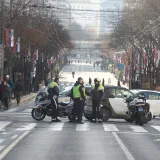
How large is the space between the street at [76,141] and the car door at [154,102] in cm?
560

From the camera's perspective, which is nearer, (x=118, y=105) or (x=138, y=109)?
(x=138, y=109)

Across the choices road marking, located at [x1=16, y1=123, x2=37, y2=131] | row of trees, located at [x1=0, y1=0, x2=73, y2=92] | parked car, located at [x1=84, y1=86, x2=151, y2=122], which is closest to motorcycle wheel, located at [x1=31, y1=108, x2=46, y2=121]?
parked car, located at [x1=84, y1=86, x2=151, y2=122]

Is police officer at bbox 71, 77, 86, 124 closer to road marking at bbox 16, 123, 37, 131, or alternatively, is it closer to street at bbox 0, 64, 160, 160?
street at bbox 0, 64, 160, 160

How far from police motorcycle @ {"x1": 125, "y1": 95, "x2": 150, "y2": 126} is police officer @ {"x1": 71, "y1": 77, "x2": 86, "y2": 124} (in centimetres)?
173

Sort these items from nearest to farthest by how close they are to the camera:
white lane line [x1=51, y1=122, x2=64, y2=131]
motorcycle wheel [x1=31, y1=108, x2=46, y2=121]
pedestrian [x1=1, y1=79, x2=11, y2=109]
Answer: white lane line [x1=51, y1=122, x2=64, y2=131]
motorcycle wheel [x1=31, y1=108, x2=46, y2=121]
pedestrian [x1=1, y1=79, x2=11, y2=109]

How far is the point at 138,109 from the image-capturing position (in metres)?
28.9

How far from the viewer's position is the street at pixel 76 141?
56.9ft

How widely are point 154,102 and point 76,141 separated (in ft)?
46.8

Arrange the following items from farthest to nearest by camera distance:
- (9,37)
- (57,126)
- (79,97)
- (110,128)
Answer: (9,37) < (79,97) < (57,126) < (110,128)

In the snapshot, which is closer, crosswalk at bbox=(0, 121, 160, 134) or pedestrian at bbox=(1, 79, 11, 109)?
crosswalk at bbox=(0, 121, 160, 134)

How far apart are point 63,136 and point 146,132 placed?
3718 mm

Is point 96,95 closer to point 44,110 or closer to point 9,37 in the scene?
point 44,110

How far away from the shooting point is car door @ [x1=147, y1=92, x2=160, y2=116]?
114 ft

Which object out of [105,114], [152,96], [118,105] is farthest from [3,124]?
[152,96]
